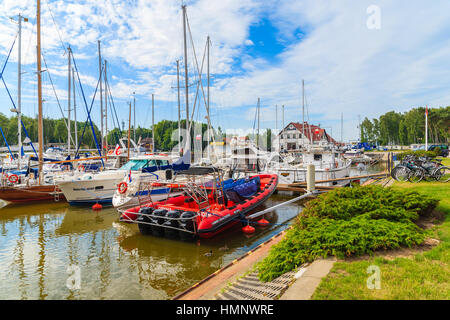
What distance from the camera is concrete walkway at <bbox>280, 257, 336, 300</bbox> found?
3693 mm

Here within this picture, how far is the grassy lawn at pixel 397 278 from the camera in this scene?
142 inches

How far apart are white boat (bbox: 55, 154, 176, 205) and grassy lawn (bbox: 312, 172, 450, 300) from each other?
450 inches

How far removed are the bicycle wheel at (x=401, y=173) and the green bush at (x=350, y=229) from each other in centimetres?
586

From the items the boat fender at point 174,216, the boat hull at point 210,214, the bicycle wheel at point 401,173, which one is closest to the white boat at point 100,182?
the boat hull at point 210,214

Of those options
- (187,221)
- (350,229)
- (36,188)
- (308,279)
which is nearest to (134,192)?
(187,221)

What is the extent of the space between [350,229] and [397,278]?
1626mm

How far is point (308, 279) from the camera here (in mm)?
4141

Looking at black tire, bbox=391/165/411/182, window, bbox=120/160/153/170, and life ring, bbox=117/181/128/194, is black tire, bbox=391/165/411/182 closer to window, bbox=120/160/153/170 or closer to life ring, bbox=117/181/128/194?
life ring, bbox=117/181/128/194

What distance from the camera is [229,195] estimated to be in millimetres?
11531

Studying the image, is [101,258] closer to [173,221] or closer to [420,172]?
[173,221]

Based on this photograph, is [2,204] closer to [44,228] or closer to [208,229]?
[44,228]

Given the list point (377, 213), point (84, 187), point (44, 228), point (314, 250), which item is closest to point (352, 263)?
point (314, 250)

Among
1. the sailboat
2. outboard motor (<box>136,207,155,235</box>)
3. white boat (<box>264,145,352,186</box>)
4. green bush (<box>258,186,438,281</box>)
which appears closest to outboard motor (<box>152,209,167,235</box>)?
outboard motor (<box>136,207,155,235</box>)
